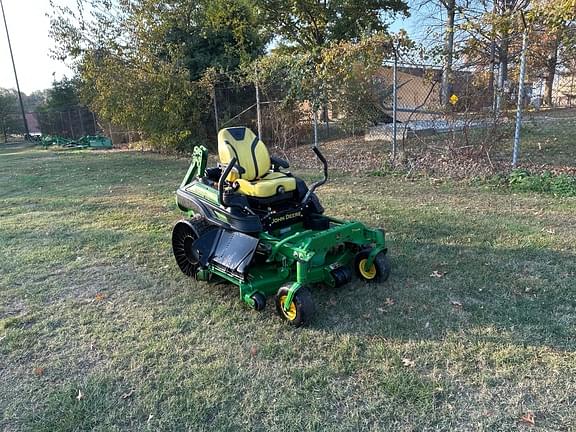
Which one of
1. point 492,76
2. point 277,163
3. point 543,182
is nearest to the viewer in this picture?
point 277,163

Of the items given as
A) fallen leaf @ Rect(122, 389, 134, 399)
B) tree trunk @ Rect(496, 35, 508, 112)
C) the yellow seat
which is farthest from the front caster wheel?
tree trunk @ Rect(496, 35, 508, 112)

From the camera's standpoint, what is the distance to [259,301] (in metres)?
3.09

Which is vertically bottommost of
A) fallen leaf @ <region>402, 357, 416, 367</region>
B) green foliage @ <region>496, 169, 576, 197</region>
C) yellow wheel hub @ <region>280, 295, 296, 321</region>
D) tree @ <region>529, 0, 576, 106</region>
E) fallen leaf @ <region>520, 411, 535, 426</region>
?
fallen leaf @ <region>520, 411, 535, 426</region>

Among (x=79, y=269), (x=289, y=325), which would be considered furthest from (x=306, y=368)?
(x=79, y=269)

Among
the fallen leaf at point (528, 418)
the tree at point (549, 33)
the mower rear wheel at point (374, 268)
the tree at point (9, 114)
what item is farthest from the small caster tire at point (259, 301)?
the tree at point (9, 114)

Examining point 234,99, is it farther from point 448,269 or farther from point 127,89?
point 448,269

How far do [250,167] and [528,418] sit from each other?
8.82ft

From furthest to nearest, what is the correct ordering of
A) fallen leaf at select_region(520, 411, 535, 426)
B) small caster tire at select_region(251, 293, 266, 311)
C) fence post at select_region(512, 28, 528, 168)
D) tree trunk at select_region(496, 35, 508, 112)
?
tree trunk at select_region(496, 35, 508, 112) → fence post at select_region(512, 28, 528, 168) → small caster tire at select_region(251, 293, 266, 311) → fallen leaf at select_region(520, 411, 535, 426)

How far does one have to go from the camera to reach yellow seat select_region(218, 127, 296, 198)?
3582mm

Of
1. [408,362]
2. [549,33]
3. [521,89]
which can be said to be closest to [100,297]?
[408,362]

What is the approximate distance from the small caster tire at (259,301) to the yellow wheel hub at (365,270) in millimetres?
A: 953

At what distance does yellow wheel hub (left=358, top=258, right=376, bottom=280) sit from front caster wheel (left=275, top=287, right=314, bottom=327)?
2.63ft

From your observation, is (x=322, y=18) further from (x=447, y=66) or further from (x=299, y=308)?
(x=299, y=308)

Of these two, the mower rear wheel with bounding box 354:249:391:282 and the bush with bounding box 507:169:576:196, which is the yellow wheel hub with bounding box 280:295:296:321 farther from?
the bush with bounding box 507:169:576:196
